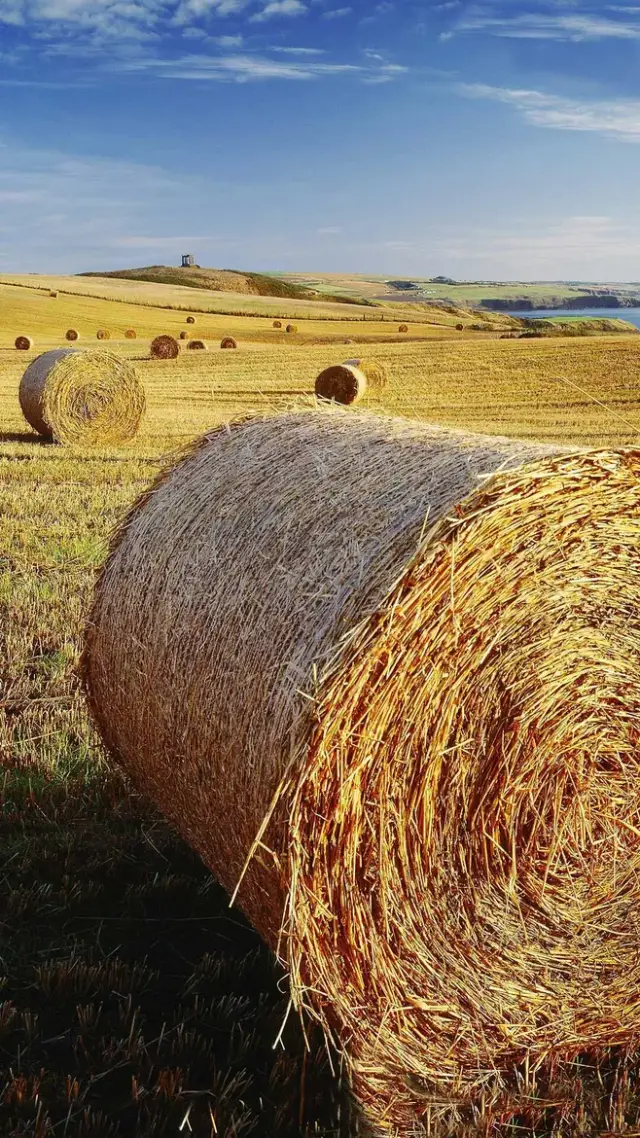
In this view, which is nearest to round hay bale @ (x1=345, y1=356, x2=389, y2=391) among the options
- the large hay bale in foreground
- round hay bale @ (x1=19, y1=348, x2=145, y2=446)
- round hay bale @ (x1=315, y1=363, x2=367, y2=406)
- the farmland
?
round hay bale @ (x1=315, y1=363, x2=367, y2=406)

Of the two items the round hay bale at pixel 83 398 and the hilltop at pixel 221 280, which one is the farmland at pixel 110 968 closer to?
the round hay bale at pixel 83 398

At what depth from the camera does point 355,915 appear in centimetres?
300

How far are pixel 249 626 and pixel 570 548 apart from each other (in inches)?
39.5

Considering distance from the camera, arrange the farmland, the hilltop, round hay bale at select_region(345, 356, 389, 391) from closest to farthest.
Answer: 1. the farmland
2. round hay bale at select_region(345, 356, 389, 391)
3. the hilltop

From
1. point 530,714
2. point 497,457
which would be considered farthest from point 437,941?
point 497,457

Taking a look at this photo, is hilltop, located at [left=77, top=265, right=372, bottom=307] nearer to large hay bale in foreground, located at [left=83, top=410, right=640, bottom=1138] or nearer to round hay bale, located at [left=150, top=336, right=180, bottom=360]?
round hay bale, located at [left=150, top=336, right=180, bottom=360]

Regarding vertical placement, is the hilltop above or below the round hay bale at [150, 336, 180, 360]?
above

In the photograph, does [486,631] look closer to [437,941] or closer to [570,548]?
[570,548]

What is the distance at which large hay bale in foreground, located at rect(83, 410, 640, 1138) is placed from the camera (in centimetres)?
285

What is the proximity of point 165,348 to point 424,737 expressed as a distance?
119 feet

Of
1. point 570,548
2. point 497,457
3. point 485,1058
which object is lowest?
point 485,1058

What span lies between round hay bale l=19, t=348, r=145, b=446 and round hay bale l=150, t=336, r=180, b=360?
20976 mm

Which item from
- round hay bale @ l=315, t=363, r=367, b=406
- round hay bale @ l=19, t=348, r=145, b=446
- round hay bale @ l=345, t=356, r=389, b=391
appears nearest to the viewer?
round hay bale @ l=19, t=348, r=145, b=446

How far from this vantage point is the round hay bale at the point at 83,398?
53.4 feet
